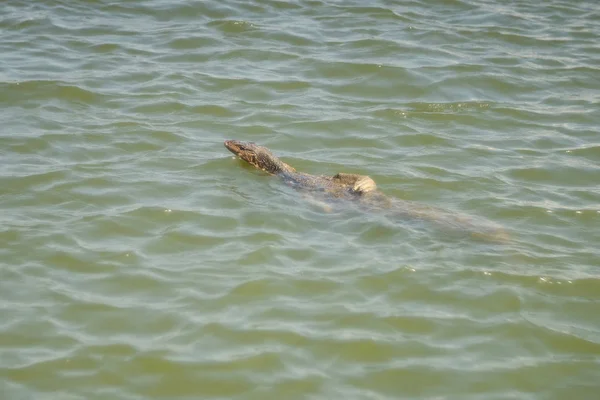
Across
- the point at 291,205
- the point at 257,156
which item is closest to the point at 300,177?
the point at 291,205

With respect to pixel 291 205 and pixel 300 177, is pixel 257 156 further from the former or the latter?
pixel 291 205

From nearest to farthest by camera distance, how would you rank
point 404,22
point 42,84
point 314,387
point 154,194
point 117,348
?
point 314,387, point 117,348, point 154,194, point 42,84, point 404,22

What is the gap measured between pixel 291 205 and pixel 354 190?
553 mm

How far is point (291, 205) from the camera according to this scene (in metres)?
6.54

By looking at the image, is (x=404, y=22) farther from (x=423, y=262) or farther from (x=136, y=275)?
Answer: (x=136, y=275)

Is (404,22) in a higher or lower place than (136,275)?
higher

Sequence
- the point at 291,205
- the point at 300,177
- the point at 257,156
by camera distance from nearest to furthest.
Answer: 1. the point at 291,205
2. the point at 300,177
3. the point at 257,156

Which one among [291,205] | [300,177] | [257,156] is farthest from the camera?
[257,156]

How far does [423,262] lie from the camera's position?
18.5 ft

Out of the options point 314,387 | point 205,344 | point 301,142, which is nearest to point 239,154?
point 301,142

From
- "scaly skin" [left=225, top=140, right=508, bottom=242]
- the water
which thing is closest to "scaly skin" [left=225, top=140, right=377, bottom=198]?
"scaly skin" [left=225, top=140, right=508, bottom=242]

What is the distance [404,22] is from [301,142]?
418cm

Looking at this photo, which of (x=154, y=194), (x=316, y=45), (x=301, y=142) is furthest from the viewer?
(x=316, y=45)

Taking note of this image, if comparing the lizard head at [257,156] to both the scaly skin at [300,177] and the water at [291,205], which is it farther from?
the water at [291,205]
